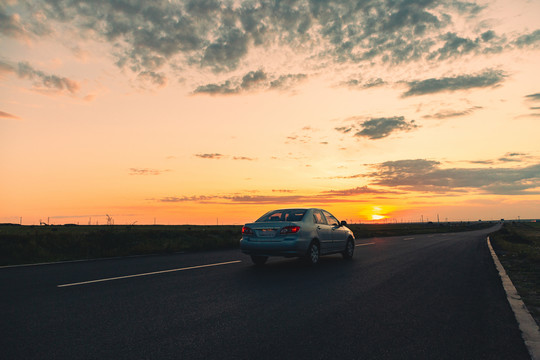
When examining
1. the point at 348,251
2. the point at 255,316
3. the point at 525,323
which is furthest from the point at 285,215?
the point at 525,323

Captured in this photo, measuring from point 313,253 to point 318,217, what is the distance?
4.51 ft

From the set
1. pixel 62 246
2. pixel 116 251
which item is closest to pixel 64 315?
pixel 116 251

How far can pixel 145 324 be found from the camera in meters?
5.25

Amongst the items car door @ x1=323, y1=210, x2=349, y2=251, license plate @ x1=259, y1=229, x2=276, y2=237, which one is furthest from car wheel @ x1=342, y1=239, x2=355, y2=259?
license plate @ x1=259, y1=229, x2=276, y2=237

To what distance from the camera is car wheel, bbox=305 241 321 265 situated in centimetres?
1204

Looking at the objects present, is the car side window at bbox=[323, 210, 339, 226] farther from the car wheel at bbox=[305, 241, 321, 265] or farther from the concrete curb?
the concrete curb

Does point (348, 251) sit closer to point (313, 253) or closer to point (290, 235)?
point (313, 253)

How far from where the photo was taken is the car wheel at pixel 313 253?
12.0 m

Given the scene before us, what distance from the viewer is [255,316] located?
18.7ft

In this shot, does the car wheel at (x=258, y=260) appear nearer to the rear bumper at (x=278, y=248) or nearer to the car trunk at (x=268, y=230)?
the rear bumper at (x=278, y=248)

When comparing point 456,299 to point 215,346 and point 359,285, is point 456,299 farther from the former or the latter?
point 215,346

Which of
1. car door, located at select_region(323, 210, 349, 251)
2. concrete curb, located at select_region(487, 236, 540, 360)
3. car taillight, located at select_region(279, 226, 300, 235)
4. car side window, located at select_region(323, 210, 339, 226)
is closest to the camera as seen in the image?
concrete curb, located at select_region(487, 236, 540, 360)

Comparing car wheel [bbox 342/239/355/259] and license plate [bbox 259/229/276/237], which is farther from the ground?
license plate [bbox 259/229/276/237]

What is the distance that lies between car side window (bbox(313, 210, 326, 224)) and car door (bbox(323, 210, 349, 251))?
13.5 inches
